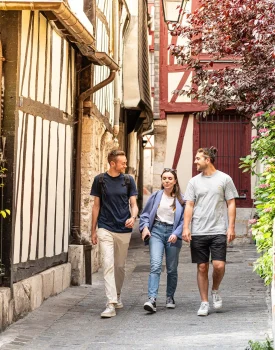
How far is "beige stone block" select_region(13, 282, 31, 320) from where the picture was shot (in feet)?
26.1

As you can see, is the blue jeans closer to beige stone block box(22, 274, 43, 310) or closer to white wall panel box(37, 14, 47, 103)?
beige stone block box(22, 274, 43, 310)

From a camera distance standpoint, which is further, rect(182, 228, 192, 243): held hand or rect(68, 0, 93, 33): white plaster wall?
rect(68, 0, 93, 33): white plaster wall

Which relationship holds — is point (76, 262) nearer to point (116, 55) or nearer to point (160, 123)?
point (116, 55)

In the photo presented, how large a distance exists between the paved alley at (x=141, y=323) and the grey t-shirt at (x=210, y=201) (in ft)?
2.91

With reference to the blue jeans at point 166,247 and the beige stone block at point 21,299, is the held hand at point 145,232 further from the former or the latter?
the beige stone block at point 21,299

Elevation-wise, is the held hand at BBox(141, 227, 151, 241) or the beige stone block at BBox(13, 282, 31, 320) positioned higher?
the held hand at BBox(141, 227, 151, 241)

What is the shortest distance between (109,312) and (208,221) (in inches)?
54.1

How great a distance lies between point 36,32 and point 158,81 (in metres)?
10.4

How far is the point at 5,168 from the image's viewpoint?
25.7 ft

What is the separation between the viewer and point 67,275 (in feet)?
35.6

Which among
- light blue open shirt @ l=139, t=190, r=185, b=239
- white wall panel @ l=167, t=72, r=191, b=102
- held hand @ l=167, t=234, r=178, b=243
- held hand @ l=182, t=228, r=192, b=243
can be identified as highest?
white wall panel @ l=167, t=72, r=191, b=102

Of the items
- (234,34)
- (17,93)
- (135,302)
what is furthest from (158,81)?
(17,93)

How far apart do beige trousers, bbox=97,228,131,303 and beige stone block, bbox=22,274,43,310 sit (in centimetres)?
74

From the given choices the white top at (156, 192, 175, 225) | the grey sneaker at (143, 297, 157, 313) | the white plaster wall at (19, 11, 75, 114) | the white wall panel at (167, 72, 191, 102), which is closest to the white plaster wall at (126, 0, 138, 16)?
the white wall panel at (167, 72, 191, 102)
